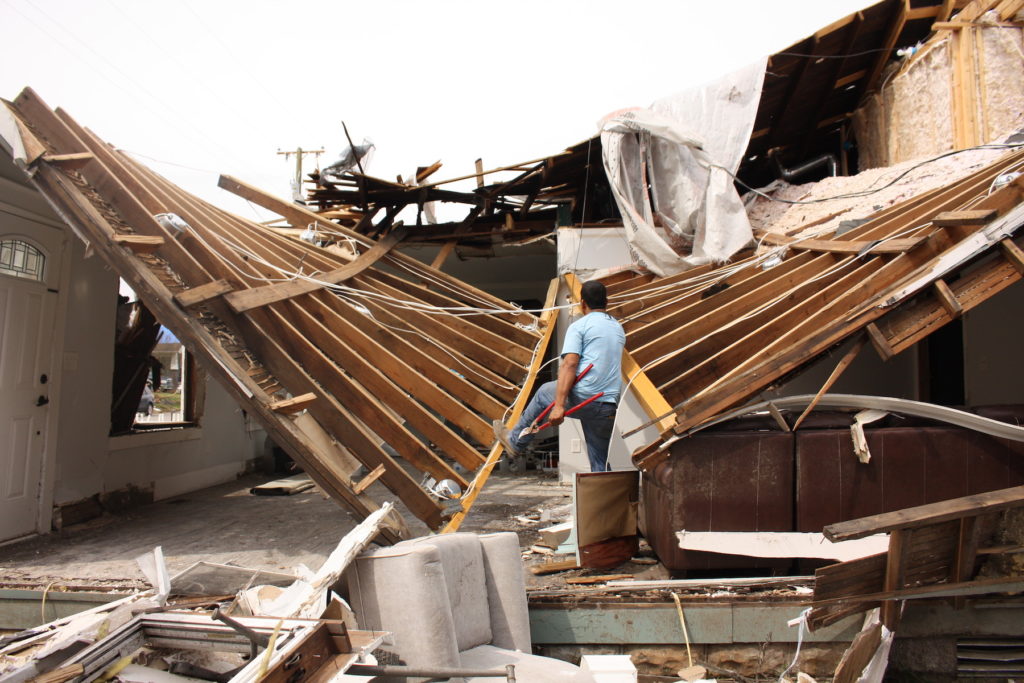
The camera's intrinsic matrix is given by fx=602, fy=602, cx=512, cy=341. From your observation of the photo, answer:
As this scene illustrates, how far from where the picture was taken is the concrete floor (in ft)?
11.3

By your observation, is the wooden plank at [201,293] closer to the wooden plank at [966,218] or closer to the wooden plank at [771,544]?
the wooden plank at [771,544]

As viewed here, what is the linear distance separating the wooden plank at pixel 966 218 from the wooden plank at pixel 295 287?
12.6 ft

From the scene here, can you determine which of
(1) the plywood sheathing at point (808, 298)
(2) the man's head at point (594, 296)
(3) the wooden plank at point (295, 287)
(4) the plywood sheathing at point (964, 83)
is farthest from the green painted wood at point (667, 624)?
(4) the plywood sheathing at point (964, 83)

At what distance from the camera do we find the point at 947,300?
2934mm

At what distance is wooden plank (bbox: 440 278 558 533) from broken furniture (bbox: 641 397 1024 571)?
39.7 inches

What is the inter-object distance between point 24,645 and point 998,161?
20.6 feet

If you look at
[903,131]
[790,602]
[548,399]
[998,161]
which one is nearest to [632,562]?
[790,602]

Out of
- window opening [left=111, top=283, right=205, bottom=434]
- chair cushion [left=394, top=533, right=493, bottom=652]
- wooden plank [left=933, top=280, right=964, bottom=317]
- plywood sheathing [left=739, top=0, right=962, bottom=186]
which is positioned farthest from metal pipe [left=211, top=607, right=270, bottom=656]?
plywood sheathing [left=739, top=0, right=962, bottom=186]

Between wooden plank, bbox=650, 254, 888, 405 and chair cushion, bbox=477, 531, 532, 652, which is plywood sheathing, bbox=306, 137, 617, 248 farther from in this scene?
chair cushion, bbox=477, 531, 532, 652

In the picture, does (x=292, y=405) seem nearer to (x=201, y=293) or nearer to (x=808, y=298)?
(x=201, y=293)

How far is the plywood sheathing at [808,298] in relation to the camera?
118 inches

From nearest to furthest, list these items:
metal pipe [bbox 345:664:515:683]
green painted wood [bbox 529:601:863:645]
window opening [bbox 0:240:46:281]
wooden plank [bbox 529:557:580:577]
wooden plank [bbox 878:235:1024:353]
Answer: metal pipe [bbox 345:664:515:683]
green painted wood [bbox 529:601:863:645]
wooden plank [bbox 878:235:1024:353]
wooden plank [bbox 529:557:580:577]
window opening [bbox 0:240:46:281]

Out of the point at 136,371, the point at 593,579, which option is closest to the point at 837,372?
the point at 593,579

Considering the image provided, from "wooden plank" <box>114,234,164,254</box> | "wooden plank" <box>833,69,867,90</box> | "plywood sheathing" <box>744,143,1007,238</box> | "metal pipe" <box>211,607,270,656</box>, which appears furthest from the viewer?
"wooden plank" <box>833,69,867,90</box>
